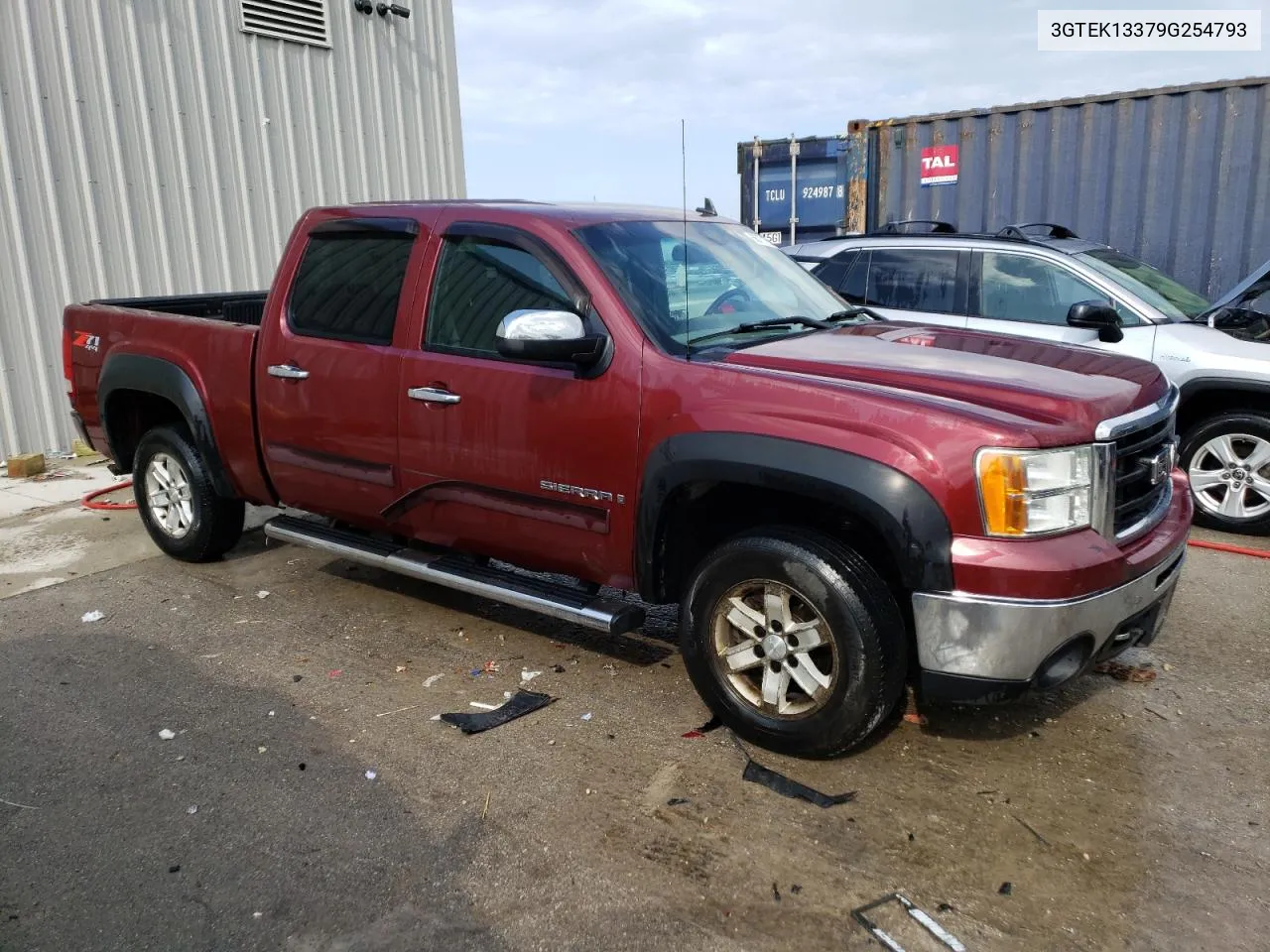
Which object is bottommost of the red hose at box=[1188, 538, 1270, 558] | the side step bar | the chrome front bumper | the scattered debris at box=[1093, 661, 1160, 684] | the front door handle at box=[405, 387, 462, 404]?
the red hose at box=[1188, 538, 1270, 558]

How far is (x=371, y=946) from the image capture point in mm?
2523

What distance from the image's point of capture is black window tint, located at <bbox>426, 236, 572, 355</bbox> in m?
3.83

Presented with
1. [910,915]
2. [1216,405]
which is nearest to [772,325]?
[910,915]

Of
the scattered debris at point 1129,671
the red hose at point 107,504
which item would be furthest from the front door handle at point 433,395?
the red hose at point 107,504

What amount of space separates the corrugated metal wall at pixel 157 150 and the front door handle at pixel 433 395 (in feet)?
19.0

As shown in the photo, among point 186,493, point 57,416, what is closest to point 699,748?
point 186,493

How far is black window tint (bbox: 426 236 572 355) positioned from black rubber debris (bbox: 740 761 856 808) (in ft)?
5.85

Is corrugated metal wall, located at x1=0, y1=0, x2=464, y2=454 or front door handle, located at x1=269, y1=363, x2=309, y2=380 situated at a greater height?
corrugated metal wall, located at x1=0, y1=0, x2=464, y2=454

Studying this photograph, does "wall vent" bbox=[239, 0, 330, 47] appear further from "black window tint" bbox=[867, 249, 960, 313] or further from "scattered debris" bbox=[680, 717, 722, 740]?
"scattered debris" bbox=[680, 717, 722, 740]

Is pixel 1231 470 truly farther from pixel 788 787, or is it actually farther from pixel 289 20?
pixel 289 20

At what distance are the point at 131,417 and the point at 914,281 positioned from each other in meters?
5.04

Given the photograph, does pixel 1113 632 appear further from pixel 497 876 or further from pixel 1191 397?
pixel 1191 397

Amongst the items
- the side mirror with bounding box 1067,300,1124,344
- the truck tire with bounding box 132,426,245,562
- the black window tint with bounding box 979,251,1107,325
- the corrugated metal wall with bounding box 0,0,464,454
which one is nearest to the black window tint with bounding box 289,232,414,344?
the truck tire with bounding box 132,426,245,562

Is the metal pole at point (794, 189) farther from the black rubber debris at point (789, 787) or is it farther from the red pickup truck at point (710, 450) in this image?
Answer: the black rubber debris at point (789, 787)
